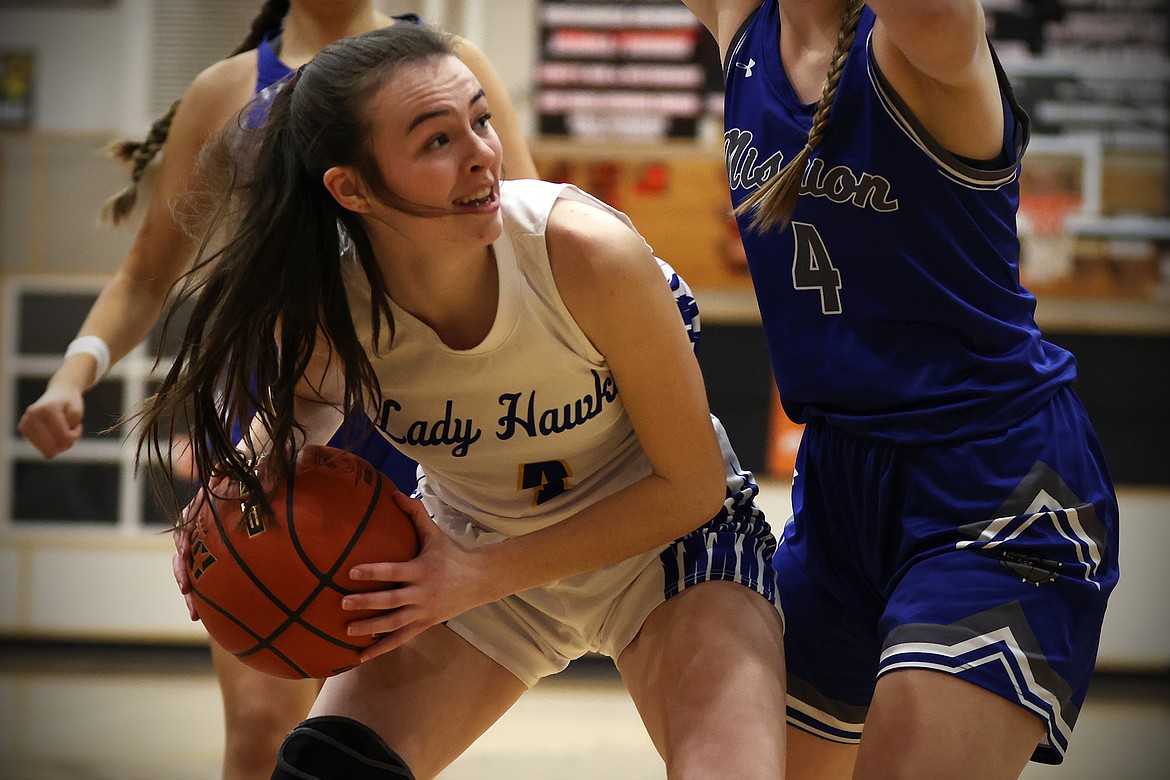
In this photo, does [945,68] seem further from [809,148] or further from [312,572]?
[312,572]

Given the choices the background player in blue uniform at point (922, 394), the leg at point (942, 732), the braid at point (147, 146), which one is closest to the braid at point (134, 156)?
the braid at point (147, 146)

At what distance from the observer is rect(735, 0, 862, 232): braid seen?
1.84 m

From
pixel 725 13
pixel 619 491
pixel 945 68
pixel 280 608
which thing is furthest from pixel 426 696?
pixel 725 13

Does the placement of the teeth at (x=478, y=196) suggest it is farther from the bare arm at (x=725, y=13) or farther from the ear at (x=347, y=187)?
the bare arm at (x=725, y=13)

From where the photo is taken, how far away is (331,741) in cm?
180

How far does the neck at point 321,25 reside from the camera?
8.61ft

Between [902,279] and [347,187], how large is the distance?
0.83 metres

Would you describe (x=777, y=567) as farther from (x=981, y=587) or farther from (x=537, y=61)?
(x=537, y=61)

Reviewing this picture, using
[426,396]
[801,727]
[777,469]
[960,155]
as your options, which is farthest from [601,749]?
[960,155]

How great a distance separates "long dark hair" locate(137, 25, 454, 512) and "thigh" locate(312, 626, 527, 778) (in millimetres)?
360

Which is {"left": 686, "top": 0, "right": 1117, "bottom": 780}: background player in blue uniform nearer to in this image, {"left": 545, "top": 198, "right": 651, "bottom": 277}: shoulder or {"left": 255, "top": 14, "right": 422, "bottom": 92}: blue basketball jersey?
{"left": 545, "top": 198, "right": 651, "bottom": 277}: shoulder

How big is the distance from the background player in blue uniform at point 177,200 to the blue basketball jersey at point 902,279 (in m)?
0.93

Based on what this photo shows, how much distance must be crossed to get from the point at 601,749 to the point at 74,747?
207 cm

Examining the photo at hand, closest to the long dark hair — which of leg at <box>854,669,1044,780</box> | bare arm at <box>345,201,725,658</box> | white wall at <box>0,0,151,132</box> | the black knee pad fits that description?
bare arm at <box>345,201,725,658</box>
